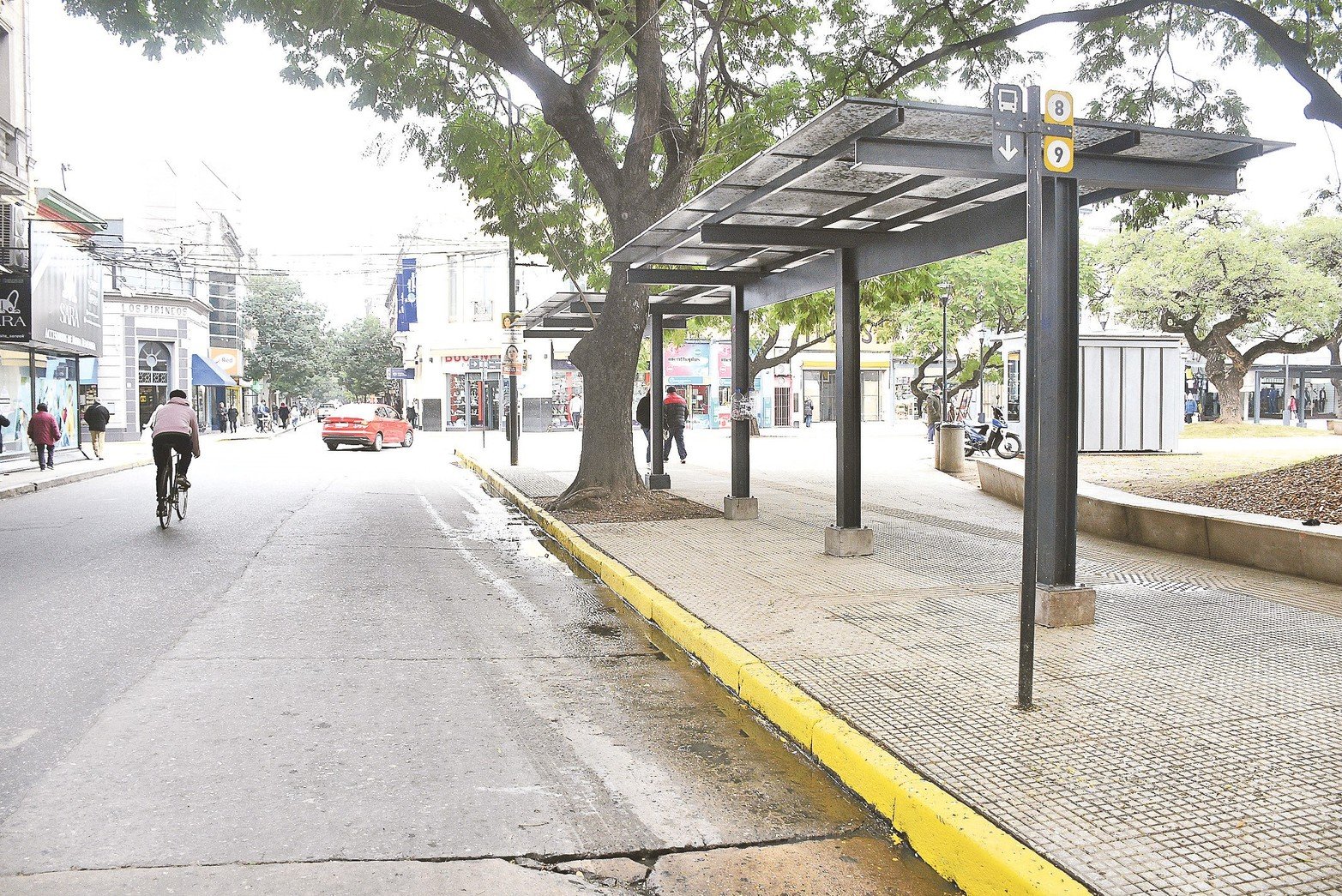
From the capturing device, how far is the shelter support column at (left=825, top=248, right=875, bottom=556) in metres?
9.44

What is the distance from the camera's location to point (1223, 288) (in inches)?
1264

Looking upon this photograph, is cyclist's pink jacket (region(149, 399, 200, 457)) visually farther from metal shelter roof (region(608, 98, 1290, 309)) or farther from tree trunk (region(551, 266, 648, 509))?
metal shelter roof (region(608, 98, 1290, 309))

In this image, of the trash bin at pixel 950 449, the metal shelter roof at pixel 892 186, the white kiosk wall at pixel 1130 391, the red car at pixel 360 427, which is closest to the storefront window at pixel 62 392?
the red car at pixel 360 427

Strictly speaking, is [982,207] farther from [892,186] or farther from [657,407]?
[657,407]

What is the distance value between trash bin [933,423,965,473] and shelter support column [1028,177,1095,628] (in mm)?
14507

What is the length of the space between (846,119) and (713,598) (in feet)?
11.6

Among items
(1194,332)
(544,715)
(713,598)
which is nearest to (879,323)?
(1194,332)

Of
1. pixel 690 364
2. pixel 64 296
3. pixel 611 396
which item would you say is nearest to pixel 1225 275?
pixel 611 396

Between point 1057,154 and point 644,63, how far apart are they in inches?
382

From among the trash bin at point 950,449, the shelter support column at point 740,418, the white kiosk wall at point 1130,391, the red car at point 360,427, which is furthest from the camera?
the red car at point 360,427

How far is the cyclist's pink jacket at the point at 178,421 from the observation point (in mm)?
12305

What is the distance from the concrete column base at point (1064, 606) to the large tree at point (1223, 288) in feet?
95.8

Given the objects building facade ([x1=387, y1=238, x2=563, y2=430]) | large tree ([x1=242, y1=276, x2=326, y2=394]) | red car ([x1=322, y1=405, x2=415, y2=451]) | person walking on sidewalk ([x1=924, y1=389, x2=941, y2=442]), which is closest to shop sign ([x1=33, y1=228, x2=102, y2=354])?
red car ([x1=322, y1=405, x2=415, y2=451])

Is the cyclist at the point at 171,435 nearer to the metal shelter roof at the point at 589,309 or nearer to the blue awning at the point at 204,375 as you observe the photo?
the metal shelter roof at the point at 589,309
